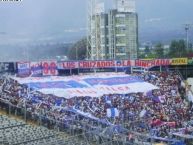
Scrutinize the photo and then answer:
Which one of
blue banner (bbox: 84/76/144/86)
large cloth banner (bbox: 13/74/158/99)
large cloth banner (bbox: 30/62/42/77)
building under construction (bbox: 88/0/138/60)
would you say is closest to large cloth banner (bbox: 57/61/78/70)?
large cloth banner (bbox: 30/62/42/77)

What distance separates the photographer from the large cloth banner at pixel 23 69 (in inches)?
1596

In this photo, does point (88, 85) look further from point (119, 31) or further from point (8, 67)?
point (119, 31)

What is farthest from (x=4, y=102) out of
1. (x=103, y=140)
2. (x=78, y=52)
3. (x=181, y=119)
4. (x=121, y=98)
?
(x=78, y=52)

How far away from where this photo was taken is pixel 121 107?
122 feet

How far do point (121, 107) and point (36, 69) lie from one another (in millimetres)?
7735

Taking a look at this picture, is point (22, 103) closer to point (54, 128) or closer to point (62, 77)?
point (54, 128)

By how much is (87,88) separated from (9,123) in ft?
30.8

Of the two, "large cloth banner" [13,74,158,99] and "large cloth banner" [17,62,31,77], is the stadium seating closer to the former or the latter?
"large cloth banner" [13,74,158,99]

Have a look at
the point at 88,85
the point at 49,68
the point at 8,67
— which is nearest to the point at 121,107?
the point at 88,85

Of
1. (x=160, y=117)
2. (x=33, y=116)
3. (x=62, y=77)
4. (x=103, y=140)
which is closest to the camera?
(x=103, y=140)

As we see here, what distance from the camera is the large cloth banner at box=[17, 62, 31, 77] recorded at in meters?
40.5

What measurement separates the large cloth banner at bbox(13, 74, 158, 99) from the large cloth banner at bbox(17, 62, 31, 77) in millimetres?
1431

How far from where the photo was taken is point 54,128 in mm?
30922

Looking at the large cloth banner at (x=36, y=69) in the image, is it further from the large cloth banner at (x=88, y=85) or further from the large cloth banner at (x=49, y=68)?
the large cloth banner at (x=88, y=85)
